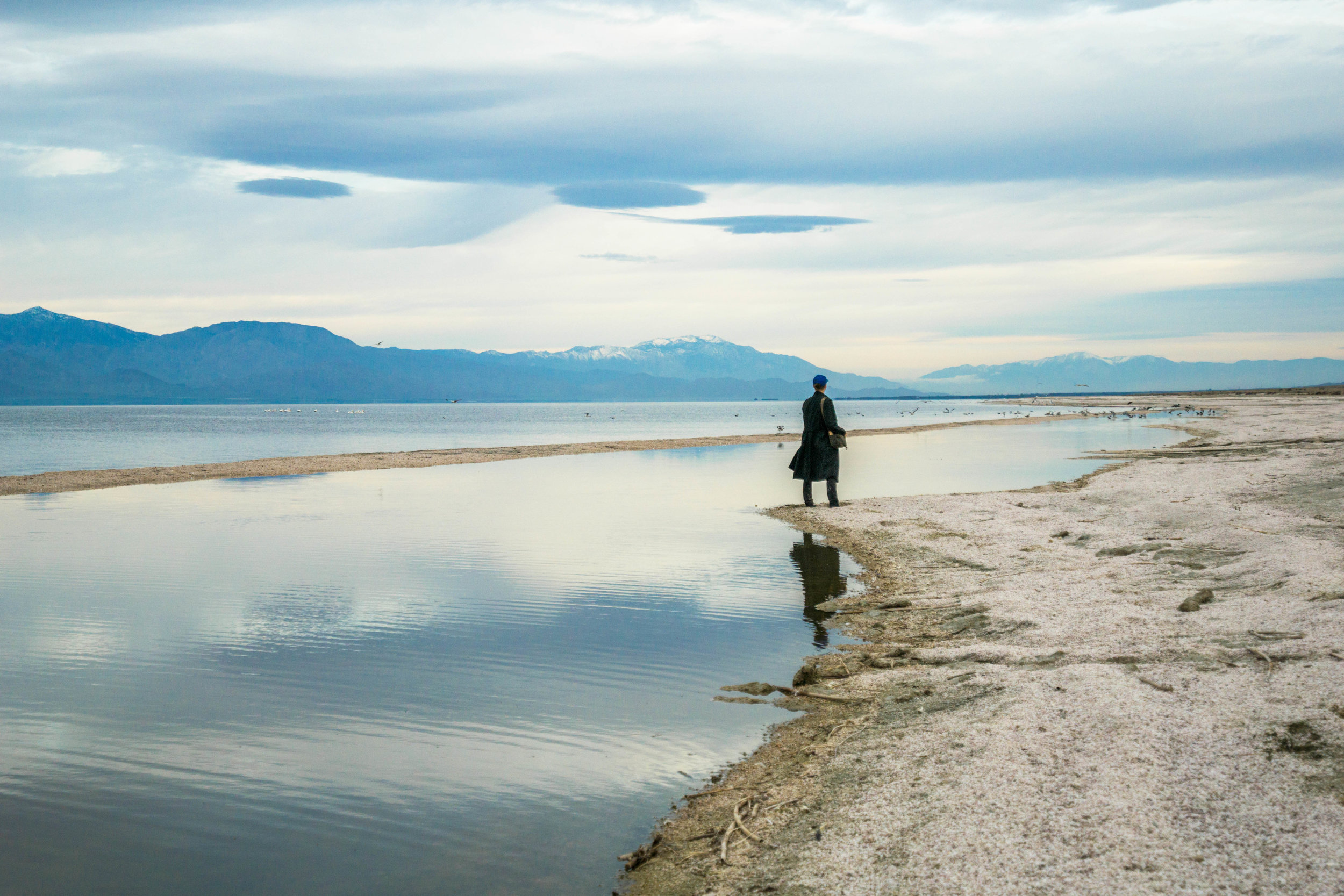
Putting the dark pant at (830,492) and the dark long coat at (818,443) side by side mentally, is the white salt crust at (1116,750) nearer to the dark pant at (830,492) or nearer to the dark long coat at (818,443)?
the dark long coat at (818,443)

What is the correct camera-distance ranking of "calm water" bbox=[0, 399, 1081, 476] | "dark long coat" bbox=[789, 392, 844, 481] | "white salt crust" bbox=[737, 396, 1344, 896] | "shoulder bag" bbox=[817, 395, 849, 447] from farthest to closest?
"calm water" bbox=[0, 399, 1081, 476] → "dark long coat" bbox=[789, 392, 844, 481] → "shoulder bag" bbox=[817, 395, 849, 447] → "white salt crust" bbox=[737, 396, 1344, 896]

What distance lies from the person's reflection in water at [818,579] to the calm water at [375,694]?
8cm

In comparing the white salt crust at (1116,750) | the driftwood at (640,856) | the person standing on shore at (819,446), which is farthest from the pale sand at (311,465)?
the driftwood at (640,856)

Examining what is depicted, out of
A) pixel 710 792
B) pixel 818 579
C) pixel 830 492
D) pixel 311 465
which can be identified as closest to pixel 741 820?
pixel 710 792

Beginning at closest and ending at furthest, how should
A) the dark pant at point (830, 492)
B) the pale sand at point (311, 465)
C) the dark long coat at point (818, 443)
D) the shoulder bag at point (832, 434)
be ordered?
1. the shoulder bag at point (832, 434)
2. the dark long coat at point (818, 443)
3. the dark pant at point (830, 492)
4. the pale sand at point (311, 465)

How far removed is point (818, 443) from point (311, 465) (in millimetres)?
25260

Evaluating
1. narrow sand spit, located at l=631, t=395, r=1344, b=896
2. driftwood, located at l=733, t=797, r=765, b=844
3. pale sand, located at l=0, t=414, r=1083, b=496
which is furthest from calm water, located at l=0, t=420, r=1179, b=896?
pale sand, located at l=0, t=414, r=1083, b=496

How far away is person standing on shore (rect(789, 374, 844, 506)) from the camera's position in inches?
771

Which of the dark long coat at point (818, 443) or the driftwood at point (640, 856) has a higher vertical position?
the dark long coat at point (818, 443)

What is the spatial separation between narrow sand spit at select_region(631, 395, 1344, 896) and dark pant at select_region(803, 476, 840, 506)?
24.9 feet

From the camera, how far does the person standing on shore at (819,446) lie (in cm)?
1958

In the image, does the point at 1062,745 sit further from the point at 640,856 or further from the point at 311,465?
the point at 311,465

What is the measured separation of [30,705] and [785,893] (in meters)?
6.89

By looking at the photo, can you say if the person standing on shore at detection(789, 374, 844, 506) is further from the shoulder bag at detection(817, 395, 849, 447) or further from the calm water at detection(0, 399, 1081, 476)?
the calm water at detection(0, 399, 1081, 476)
